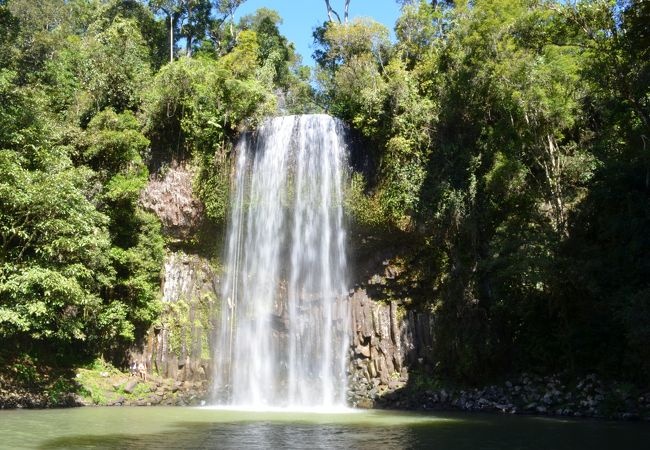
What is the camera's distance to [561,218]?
51.1 feet

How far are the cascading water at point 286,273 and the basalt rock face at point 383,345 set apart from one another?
413 mm

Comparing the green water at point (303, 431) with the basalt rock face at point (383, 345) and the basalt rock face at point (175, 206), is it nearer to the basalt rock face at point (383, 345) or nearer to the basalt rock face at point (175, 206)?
the basalt rock face at point (383, 345)

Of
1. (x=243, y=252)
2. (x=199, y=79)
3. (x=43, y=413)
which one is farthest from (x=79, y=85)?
(x=43, y=413)

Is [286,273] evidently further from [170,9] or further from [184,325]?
[170,9]

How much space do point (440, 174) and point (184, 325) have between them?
9677 millimetres

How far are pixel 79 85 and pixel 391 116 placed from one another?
39.8ft

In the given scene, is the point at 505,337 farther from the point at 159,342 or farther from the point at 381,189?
the point at 159,342

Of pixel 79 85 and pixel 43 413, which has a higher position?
pixel 79 85

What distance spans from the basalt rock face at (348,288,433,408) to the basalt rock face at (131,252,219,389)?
474cm

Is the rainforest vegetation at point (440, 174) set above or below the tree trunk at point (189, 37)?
below

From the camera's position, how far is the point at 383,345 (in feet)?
57.4

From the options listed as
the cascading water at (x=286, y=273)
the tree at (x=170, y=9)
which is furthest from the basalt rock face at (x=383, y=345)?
the tree at (x=170, y=9)

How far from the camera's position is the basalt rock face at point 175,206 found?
1952 cm

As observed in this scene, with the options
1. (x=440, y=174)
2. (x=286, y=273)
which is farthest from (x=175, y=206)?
(x=440, y=174)
